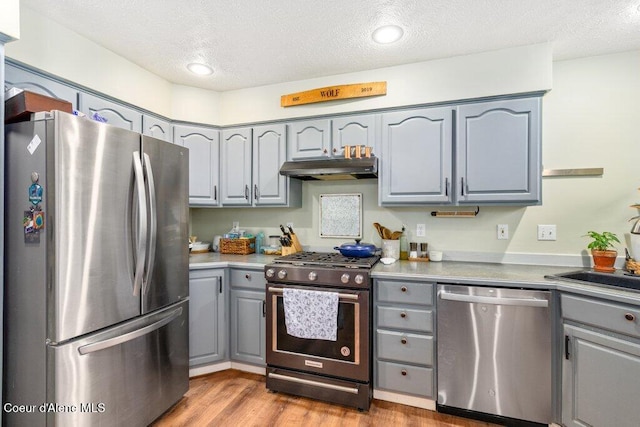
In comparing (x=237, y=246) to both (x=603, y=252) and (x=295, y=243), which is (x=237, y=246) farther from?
(x=603, y=252)

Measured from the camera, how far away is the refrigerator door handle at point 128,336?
1.45m

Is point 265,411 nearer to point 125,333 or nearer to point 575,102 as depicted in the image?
point 125,333

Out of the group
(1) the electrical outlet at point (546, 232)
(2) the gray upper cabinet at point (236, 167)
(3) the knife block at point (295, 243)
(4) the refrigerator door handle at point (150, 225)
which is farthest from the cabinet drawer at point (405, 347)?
(2) the gray upper cabinet at point (236, 167)

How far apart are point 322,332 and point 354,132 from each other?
1.58m

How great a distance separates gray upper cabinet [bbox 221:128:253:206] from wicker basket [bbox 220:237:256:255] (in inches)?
14.0

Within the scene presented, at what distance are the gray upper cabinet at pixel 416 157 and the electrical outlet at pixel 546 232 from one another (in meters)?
0.77

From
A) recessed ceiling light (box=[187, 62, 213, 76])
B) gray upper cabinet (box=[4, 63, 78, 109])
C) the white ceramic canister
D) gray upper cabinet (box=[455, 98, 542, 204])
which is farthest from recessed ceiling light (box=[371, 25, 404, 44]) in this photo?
gray upper cabinet (box=[4, 63, 78, 109])

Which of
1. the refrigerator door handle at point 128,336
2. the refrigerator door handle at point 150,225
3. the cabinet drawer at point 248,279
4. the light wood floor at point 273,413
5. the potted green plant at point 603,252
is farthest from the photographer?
the cabinet drawer at point 248,279

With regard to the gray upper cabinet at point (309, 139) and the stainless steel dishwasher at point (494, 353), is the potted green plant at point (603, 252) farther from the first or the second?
the gray upper cabinet at point (309, 139)

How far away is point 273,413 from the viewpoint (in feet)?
6.50

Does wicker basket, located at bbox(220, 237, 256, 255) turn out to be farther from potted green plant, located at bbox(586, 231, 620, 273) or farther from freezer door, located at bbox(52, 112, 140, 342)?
potted green plant, located at bbox(586, 231, 620, 273)

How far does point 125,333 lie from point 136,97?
1.83 meters

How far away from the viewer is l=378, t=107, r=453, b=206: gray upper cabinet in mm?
2275

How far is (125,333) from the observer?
1622 mm
